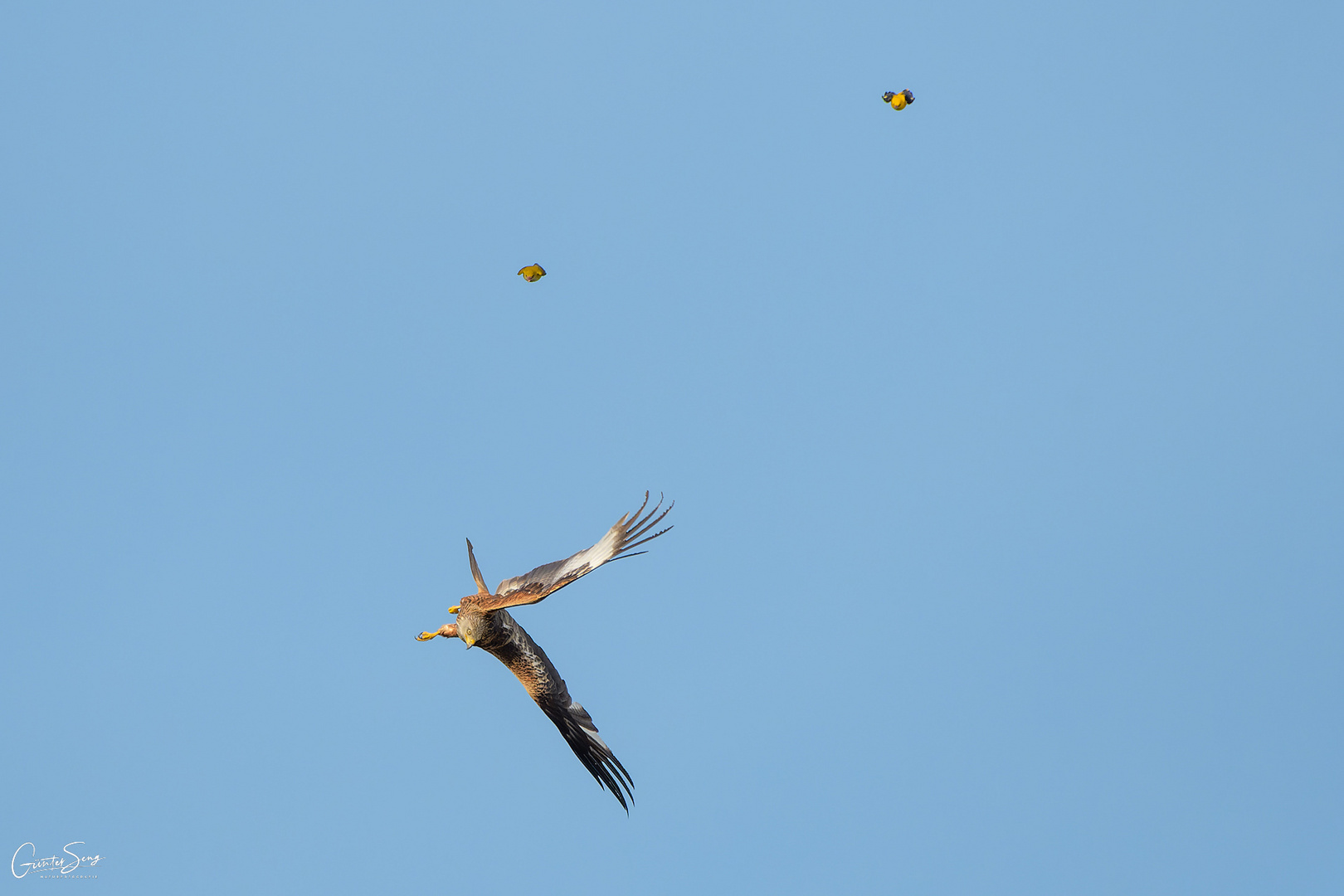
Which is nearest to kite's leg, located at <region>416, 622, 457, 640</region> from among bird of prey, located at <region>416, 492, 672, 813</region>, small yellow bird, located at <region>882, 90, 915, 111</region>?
bird of prey, located at <region>416, 492, 672, 813</region>

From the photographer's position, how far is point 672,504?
93.6 feet

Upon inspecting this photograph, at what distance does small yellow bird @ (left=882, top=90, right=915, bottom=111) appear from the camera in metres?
34.2

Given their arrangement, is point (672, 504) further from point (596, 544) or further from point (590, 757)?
point (590, 757)

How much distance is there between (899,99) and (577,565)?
1404 centimetres

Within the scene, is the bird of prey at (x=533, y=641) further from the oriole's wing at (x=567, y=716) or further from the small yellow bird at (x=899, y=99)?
the small yellow bird at (x=899, y=99)

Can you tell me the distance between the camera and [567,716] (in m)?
34.2

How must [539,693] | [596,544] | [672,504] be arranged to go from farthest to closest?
[539,693] → [596,544] → [672,504]

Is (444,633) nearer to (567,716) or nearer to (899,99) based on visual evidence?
(567,716)

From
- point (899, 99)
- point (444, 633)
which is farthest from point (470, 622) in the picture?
point (899, 99)

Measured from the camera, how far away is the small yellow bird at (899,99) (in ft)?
112

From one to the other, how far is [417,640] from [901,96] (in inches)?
691

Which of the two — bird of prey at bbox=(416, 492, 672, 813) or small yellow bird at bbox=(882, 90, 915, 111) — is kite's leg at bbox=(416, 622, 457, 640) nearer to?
bird of prey at bbox=(416, 492, 672, 813)

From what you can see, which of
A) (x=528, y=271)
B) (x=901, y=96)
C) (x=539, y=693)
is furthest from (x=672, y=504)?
(x=901, y=96)

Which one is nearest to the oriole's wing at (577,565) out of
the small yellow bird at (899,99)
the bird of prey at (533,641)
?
the bird of prey at (533,641)
